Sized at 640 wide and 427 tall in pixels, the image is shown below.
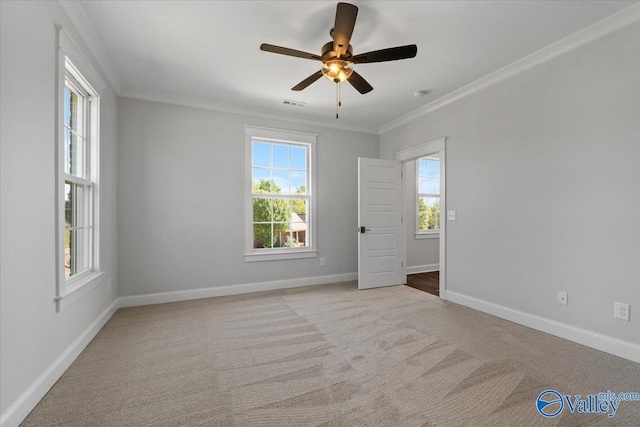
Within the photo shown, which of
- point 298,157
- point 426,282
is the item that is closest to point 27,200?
point 298,157

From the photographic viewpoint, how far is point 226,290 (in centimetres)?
→ 416

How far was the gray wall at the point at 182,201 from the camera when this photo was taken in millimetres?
3705

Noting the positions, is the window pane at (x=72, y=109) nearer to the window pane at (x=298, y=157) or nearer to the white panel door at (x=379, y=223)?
the window pane at (x=298, y=157)

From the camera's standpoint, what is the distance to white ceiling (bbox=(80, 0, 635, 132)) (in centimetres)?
225

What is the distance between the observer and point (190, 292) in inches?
156

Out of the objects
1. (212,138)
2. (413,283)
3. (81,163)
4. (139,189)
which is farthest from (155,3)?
(413,283)

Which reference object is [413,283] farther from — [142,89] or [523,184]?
[142,89]

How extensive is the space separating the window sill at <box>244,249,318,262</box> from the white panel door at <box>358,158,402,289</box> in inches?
32.4

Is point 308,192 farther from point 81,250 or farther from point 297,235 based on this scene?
point 81,250

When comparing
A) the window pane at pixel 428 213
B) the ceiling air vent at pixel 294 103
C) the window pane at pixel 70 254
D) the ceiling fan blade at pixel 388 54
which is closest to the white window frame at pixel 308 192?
the ceiling air vent at pixel 294 103

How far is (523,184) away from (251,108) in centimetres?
359

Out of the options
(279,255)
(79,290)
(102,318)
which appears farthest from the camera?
(279,255)

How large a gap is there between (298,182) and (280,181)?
30cm

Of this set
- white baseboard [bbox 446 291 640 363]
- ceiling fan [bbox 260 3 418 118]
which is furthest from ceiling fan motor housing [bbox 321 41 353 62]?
A: white baseboard [bbox 446 291 640 363]
